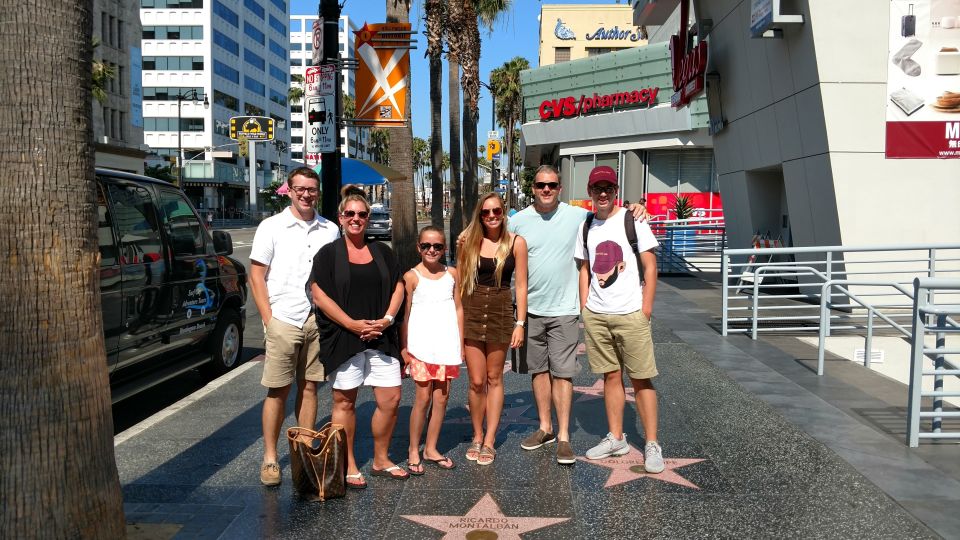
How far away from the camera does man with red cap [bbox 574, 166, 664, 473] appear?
17.4ft

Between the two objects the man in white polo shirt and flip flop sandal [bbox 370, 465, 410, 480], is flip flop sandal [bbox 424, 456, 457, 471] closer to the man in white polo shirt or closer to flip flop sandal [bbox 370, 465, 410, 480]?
flip flop sandal [bbox 370, 465, 410, 480]

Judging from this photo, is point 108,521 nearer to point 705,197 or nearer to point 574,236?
point 574,236

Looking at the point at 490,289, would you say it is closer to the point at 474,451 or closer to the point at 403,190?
the point at 474,451

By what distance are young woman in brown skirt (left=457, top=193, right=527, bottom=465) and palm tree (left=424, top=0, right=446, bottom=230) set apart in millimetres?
14009

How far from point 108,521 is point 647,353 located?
3333mm

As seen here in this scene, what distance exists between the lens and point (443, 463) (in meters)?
5.39

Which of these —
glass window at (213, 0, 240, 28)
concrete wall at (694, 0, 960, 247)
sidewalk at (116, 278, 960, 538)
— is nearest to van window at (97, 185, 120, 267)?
sidewalk at (116, 278, 960, 538)

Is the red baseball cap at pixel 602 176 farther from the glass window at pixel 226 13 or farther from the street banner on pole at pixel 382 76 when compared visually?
the glass window at pixel 226 13

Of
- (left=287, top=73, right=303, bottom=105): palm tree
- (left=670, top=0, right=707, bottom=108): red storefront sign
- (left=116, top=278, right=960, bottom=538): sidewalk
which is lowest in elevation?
(left=116, top=278, right=960, bottom=538): sidewalk

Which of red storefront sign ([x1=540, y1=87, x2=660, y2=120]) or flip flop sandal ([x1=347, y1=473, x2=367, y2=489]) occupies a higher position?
red storefront sign ([x1=540, y1=87, x2=660, y2=120])

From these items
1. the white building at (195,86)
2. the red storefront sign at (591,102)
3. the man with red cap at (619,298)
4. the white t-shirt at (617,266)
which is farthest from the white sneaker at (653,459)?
the white building at (195,86)

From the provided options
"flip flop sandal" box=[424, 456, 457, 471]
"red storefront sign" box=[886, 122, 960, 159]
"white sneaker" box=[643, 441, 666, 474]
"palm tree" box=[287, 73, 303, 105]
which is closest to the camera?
"white sneaker" box=[643, 441, 666, 474]

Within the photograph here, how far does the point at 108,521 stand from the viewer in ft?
11.4

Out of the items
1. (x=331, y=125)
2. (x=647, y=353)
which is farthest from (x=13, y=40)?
(x=331, y=125)
